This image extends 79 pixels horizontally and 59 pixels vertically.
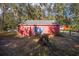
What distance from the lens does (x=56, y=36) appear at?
67.5 inches

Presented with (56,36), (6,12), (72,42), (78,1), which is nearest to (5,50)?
(6,12)

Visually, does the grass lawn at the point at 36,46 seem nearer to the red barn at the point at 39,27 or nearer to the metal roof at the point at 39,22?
the red barn at the point at 39,27

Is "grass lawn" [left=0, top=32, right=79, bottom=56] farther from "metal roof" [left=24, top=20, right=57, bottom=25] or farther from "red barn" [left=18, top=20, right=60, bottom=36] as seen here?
"metal roof" [left=24, top=20, right=57, bottom=25]

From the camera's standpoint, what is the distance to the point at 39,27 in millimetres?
1696

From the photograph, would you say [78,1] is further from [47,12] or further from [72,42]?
[72,42]

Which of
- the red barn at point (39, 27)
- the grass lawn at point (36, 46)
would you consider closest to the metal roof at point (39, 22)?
the red barn at point (39, 27)

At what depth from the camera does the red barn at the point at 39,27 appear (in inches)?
66.4

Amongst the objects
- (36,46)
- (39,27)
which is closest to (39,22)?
(39,27)

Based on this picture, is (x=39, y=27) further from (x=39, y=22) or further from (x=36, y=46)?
(x=36, y=46)

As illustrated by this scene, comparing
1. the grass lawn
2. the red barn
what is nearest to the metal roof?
the red barn

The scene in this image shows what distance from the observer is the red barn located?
1687 millimetres

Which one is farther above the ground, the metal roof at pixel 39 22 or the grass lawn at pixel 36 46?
the metal roof at pixel 39 22

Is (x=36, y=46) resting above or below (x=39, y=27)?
below

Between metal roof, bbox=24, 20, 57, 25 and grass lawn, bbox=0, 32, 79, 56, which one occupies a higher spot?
metal roof, bbox=24, 20, 57, 25
